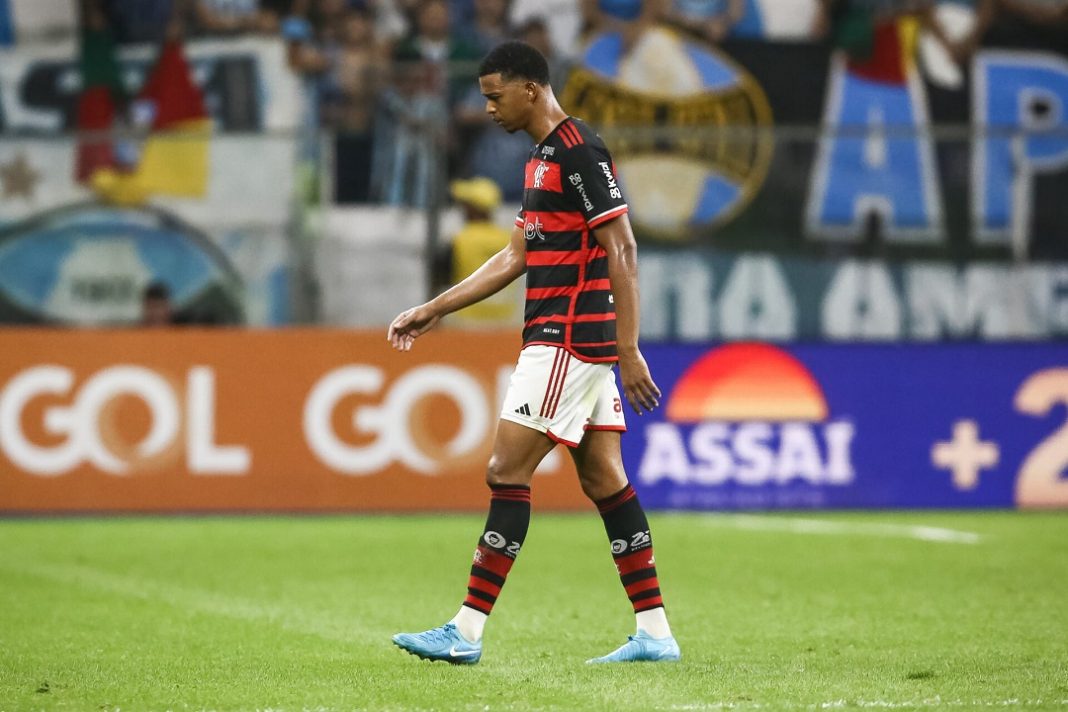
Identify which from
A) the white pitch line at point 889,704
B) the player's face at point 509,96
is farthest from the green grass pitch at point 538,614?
the player's face at point 509,96

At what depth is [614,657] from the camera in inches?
247

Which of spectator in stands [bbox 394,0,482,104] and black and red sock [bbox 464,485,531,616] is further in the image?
spectator in stands [bbox 394,0,482,104]

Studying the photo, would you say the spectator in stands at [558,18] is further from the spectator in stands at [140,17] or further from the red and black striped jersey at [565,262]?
the red and black striped jersey at [565,262]

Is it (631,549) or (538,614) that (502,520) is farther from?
(538,614)

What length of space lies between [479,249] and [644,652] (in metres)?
8.71

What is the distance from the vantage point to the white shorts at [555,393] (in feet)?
20.2

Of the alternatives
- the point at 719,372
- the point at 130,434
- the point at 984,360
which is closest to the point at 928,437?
the point at 984,360

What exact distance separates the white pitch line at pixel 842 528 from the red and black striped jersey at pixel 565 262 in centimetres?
604

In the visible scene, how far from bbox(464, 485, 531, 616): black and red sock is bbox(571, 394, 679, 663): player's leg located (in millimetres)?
287

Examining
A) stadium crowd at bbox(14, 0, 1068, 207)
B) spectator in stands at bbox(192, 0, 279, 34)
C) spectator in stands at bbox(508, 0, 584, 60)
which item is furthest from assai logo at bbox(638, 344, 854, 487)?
spectator in stands at bbox(192, 0, 279, 34)

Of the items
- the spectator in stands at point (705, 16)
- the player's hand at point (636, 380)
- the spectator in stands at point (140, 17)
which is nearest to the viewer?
the player's hand at point (636, 380)

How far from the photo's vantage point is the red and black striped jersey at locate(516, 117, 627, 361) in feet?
20.2

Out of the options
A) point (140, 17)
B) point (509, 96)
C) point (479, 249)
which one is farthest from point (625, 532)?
point (140, 17)

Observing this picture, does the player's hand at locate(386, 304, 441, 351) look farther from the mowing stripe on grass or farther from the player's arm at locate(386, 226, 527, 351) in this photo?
the mowing stripe on grass
